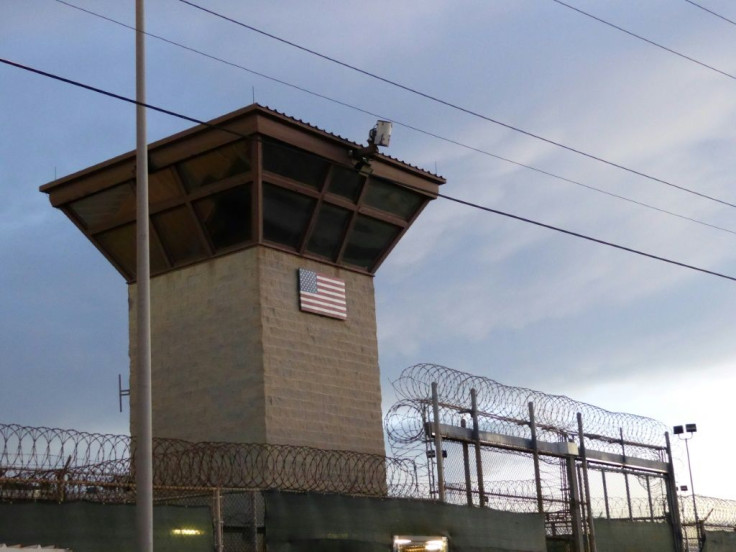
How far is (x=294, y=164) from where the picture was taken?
22594 mm

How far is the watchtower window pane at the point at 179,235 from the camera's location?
23281mm

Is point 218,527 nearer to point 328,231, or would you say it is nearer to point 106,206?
point 328,231

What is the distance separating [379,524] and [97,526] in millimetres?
5604

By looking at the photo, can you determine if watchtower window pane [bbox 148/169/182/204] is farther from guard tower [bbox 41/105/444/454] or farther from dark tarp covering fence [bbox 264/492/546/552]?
dark tarp covering fence [bbox 264/492/546/552]

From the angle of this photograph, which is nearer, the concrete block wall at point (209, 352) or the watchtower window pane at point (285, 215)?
the concrete block wall at point (209, 352)

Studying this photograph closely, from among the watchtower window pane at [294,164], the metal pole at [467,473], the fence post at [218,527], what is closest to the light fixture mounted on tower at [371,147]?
the watchtower window pane at [294,164]

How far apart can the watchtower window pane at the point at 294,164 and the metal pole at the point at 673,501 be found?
1173 cm

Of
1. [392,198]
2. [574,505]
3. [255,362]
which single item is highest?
[392,198]

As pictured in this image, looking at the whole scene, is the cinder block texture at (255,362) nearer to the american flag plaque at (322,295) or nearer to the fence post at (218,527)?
the american flag plaque at (322,295)

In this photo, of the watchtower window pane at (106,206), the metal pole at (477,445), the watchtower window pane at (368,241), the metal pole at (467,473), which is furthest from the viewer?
the watchtower window pane at (368,241)

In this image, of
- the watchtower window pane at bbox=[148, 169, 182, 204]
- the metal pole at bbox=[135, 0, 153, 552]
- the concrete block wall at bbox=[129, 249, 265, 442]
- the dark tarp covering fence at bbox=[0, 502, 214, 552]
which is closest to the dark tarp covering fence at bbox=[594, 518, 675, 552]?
the concrete block wall at bbox=[129, 249, 265, 442]

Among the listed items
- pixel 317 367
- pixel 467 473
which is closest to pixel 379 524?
pixel 467 473

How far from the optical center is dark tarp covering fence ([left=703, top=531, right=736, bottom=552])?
96.9 ft

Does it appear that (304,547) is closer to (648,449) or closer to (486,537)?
(486,537)
